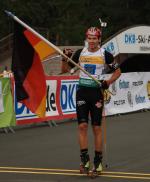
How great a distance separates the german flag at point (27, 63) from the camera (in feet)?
31.0

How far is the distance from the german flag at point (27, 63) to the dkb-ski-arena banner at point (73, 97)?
255 inches

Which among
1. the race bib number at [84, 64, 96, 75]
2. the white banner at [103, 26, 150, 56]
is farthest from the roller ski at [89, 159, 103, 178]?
the white banner at [103, 26, 150, 56]

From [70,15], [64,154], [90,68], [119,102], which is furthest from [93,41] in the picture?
[70,15]

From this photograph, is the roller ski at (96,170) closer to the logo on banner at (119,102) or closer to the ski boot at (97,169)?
the ski boot at (97,169)

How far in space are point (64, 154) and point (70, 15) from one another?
47.1 metres

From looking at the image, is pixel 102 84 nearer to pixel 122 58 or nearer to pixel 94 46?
pixel 94 46

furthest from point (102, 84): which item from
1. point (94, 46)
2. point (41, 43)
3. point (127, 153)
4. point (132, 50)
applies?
point (132, 50)

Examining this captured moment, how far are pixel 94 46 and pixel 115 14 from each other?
53998 mm

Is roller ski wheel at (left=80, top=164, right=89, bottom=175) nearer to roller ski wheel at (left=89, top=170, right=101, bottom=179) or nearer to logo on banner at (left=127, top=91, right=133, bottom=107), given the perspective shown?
roller ski wheel at (left=89, top=170, right=101, bottom=179)

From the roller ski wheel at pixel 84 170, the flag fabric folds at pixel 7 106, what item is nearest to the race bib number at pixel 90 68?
the roller ski wheel at pixel 84 170

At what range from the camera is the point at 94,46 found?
29.0ft

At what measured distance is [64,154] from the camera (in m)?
11.3

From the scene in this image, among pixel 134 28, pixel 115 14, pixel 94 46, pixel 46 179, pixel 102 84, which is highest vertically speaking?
pixel 115 14

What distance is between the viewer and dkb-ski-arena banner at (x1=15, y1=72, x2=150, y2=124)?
55.6 feet
